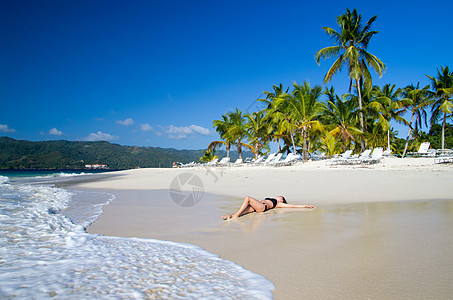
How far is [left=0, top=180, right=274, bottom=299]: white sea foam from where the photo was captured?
5.76 ft

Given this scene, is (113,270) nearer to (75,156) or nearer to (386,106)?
(386,106)

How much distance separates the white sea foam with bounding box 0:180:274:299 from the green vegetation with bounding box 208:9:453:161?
18.0m

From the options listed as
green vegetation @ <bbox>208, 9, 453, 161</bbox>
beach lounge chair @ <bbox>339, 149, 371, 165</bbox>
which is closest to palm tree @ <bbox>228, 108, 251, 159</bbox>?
green vegetation @ <bbox>208, 9, 453, 161</bbox>

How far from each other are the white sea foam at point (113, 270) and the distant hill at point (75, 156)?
5324 cm

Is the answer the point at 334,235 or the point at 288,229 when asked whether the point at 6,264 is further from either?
the point at 334,235

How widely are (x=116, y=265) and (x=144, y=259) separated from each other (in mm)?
228

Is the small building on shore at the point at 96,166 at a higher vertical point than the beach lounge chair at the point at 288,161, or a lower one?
lower

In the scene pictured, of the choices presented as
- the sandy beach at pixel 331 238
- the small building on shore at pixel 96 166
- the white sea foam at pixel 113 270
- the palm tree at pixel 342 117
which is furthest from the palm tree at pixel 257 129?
the small building on shore at pixel 96 166

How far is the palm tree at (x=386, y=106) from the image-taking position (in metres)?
19.5

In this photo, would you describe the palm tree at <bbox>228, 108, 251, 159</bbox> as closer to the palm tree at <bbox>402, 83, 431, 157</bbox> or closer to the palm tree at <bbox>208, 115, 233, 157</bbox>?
the palm tree at <bbox>208, 115, 233, 157</bbox>

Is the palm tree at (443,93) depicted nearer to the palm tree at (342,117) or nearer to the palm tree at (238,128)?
the palm tree at (342,117)

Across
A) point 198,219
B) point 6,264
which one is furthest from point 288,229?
point 6,264

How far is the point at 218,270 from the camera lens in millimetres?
2107

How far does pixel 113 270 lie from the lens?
2123 millimetres
